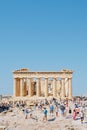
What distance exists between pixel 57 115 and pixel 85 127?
6906mm

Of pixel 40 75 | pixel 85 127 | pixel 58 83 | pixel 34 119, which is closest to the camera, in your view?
pixel 85 127

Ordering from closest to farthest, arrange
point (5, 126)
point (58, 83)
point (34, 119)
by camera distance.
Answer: point (5, 126)
point (34, 119)
point (58, 83)

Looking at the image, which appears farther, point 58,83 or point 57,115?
point 58,83

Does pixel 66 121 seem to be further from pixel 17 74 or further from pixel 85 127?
pixel 17 74

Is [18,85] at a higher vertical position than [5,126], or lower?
higher

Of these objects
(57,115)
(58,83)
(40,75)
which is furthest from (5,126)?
(58,83)

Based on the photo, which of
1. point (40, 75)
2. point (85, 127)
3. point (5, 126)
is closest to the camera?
point (85, 127)

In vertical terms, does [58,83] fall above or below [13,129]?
above

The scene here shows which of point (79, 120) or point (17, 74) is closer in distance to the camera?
point (79, 120)

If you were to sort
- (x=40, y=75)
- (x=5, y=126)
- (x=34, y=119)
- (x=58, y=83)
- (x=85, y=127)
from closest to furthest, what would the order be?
(x=85, y=127) < (x=5, y=126) < (x=34, y=119) < (x=40, y=75) < (x=58, y=83)

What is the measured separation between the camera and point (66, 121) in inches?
1331

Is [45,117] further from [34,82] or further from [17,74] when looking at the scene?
[34,82]

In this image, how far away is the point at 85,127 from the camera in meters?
30.8

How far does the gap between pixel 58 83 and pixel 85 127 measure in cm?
5277
